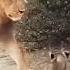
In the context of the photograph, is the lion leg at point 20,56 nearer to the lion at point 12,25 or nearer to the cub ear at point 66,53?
the lion at point 12,25

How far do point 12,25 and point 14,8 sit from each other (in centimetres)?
6

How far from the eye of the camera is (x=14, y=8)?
2.72ft

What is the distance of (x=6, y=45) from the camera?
902mm

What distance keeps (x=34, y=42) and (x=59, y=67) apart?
134mm

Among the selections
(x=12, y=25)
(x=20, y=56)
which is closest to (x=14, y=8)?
(x=12, y=25)

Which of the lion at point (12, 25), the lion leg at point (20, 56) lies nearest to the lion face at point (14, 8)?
the lion at point (12, 25)

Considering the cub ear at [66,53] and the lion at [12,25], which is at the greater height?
the lion at [12,25]

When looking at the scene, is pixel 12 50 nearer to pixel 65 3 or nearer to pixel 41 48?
pixel 41 48

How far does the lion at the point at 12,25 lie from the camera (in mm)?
828

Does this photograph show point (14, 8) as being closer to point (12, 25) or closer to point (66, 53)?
point (12, 25)

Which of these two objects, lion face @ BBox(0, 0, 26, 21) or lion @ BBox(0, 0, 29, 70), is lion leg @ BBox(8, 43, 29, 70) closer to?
lion @ BBox(0, 0, 29, 70)

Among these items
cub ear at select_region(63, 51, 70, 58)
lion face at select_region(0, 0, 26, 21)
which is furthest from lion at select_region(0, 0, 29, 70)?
cub ear at select_region(63, 51, 70, 58)

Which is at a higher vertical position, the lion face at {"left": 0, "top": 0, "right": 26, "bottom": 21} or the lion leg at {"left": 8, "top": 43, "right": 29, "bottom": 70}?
the lion face at {"left": 0, "top": 0, "right": 26, "bottom": 21}

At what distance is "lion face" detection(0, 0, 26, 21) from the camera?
2.70ft
